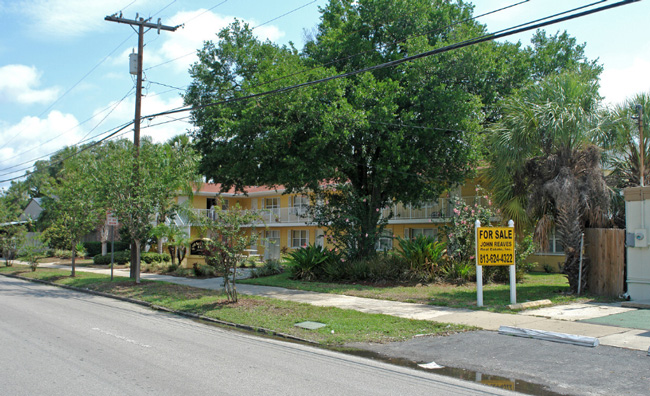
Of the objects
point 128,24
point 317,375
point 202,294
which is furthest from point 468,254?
point 128,24

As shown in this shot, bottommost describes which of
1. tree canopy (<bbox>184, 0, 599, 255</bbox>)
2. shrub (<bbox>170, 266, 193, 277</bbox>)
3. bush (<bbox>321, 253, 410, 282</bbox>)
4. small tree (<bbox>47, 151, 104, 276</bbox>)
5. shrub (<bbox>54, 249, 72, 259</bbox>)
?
shrub (<bbox>54, 249, 72, 259</bbox>)

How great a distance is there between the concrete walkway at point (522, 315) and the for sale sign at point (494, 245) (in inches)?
58.9

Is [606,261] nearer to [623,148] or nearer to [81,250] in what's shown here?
[623,148]

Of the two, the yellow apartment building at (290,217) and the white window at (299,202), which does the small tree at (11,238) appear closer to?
the yellow apartment building at (290,217)

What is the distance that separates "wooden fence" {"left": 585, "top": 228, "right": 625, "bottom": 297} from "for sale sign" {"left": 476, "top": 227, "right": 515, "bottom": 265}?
3014mm

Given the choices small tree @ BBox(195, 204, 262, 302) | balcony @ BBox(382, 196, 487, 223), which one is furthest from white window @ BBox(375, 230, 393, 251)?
small tree @ BBox(195, 204, 262, 302)

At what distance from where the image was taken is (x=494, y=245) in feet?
43.0

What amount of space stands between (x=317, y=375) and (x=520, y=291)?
33.4 feet

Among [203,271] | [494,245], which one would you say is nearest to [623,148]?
[494,245]

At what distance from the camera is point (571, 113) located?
13.9m

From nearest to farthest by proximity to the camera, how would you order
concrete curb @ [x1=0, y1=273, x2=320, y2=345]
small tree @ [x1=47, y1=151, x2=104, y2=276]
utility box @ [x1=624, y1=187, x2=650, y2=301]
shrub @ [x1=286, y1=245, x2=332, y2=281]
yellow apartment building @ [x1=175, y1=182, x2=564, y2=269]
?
concrete curb @ [x1=0, y1=273, x2=320, y2=345], utility box @ [x1=624, y1=187, x2=650, y2=301], shrub @ [x1=286, y1=245, x2=332, y2=281], small tree @ [x1=47, y1=151, x2=104, y2=276], yellow apartment building @ [x1=175, y1=182, x2=564, y2=269]

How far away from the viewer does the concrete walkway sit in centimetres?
916

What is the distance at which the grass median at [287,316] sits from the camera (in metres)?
10.1

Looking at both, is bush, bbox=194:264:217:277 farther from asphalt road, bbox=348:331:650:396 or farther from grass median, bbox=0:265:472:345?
asphalt road, bbox=348:331:650:396
